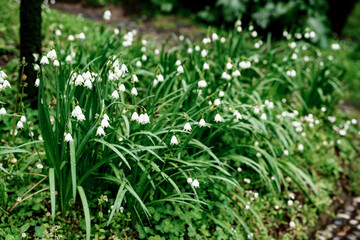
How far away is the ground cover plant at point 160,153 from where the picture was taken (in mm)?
2330

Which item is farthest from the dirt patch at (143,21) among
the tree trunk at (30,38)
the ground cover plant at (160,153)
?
the tree trunk at (30,38)

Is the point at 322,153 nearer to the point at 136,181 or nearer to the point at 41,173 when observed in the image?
the point at 136,181

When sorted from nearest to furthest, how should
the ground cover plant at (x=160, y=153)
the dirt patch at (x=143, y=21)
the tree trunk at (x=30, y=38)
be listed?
the ground cover plant at (x=160, y=153), the tree trunk at (x=30, y=38), the dirt patch at (x=143, y=21)

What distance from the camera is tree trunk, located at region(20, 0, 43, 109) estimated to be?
10.3 feet

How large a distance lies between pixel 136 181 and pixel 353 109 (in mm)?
4440

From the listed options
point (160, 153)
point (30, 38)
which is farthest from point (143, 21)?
point (160, 153)

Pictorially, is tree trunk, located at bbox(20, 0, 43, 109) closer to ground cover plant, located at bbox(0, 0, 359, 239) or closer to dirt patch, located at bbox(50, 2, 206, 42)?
ground cover plant, located at bbox(0, 0, 359, 239)

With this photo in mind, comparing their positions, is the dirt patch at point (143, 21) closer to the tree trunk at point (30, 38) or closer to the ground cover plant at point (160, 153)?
the ground cover plant at point (160, 153)

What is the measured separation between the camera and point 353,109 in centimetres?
559

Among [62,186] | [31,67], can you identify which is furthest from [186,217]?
[31,67]

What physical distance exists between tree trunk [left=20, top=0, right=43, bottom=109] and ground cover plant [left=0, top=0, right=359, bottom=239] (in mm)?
155

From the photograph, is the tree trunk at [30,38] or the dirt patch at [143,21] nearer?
the tree trunk at [30,38]

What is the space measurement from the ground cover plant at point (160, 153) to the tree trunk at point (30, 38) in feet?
0.51

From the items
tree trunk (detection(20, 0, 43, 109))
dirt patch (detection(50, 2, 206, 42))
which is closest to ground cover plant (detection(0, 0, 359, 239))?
tree trunk (detection(20, 0, 43, 109))
